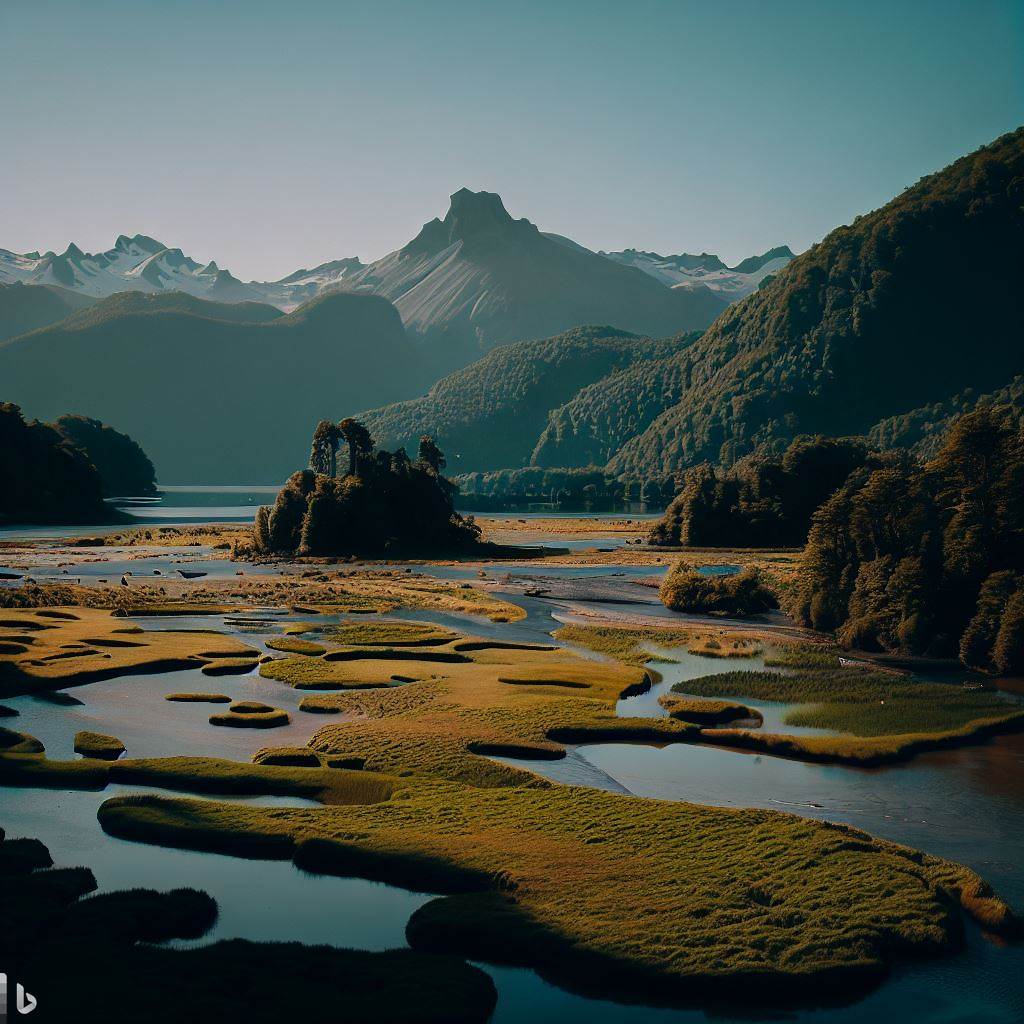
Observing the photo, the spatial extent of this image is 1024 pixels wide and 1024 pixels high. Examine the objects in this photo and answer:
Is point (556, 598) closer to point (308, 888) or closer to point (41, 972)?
point (308, 888)

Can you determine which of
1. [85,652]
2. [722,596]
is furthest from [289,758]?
[722,596]

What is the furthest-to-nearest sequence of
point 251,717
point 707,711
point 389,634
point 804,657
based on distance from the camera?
point 389,634
point 804,657
point 707,711
point 251,717

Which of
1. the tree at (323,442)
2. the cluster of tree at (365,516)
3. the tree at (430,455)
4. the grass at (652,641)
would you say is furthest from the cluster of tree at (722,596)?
the tree at (323,442)

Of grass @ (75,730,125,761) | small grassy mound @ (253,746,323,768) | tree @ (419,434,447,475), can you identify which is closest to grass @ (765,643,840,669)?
small grassy mound @ (253,746,323,768)

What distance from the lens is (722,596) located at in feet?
337

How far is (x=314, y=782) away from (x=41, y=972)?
16.7m

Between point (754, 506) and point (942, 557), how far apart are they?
108 m

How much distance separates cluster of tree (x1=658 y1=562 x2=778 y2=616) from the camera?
10194 cm

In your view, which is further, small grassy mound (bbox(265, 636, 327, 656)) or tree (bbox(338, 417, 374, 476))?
tree (bbox(338, 417, 374, 476))

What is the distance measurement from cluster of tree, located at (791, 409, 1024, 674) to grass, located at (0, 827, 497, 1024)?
54862 mm

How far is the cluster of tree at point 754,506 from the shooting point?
7229 inches

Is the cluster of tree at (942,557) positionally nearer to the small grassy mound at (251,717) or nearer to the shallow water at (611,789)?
the shallow water at (611,789)

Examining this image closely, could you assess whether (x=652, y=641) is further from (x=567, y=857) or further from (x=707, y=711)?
(x=567, y=857)

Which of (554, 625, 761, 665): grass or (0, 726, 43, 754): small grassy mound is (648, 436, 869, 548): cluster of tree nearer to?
(554, 625, 761, 665): grass
